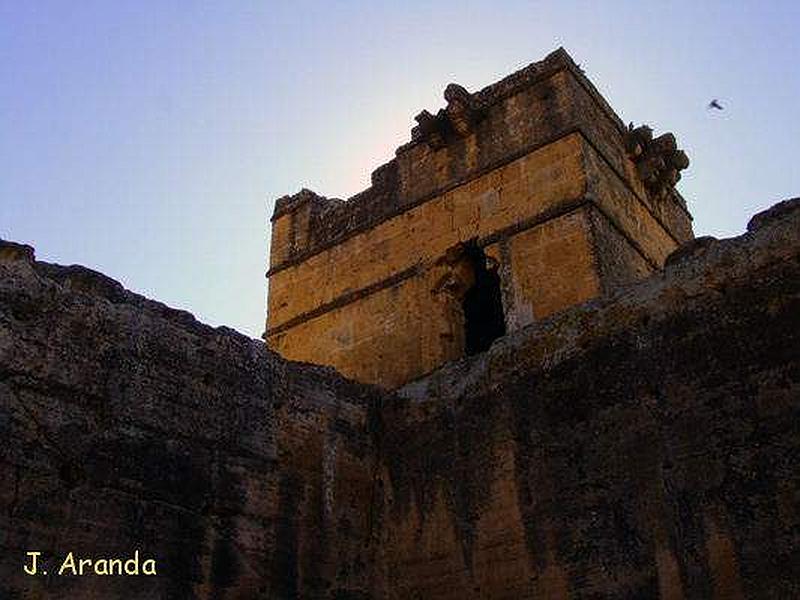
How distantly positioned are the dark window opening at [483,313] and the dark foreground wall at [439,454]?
156 inches

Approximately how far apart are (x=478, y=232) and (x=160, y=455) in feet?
17.7

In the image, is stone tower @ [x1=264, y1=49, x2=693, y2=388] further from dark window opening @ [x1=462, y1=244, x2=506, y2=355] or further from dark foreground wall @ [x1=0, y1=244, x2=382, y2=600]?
dark foreground wall @ [x1=0, y1=244, x2=382, y2=600]

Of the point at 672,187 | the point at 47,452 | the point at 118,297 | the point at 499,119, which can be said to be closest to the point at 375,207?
the point at 499,119

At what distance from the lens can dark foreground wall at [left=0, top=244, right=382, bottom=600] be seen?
5.47 metres

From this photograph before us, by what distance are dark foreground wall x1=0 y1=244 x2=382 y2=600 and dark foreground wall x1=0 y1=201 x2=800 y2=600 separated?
0.01m

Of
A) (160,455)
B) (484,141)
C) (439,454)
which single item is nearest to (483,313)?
(484,141)

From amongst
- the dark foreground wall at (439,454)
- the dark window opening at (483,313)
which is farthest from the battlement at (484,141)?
the dark foreground wall at (439,454)

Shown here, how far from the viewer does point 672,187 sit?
1246 cm

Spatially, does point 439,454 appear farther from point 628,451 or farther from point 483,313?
point 483,313

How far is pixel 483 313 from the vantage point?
39.5 ft

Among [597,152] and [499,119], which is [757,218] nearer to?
[597,152]

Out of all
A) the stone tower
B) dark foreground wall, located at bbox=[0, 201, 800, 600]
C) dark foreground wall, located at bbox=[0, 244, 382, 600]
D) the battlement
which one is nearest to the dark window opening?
the stone tower

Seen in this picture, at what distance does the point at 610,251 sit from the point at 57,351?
6.03m

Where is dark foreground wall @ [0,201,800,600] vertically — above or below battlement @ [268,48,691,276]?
below
